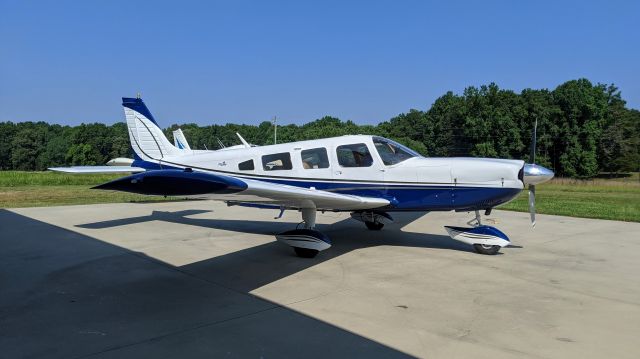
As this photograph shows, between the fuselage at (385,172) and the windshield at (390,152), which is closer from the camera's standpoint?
the fuselage at (385,172)

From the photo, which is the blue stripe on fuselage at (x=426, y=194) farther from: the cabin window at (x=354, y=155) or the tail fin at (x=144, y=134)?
the tail fin at (x=144, y=134)

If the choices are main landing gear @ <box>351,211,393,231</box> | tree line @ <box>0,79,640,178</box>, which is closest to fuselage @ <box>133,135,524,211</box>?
main landing gear @ <box>351,211,393,231</box>

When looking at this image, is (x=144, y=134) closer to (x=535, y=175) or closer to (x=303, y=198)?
(x=303, y=198)

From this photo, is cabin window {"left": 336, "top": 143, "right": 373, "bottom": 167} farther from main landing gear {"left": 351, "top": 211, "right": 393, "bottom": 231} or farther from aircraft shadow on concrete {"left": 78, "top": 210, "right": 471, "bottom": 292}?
main landing gear {"left": 351, "top": 211, "right": 393, "bottom": 231}

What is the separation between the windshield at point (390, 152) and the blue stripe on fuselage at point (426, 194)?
478 mm

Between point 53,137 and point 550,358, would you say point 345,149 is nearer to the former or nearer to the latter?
point 550,358

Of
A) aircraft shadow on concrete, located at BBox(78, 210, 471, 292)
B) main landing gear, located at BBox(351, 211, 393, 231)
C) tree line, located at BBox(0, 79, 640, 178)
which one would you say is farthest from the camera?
tree line, located at BBox(0, 79, 640, 178)

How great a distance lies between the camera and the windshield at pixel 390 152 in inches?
298

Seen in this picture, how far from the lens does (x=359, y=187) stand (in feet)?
25.0

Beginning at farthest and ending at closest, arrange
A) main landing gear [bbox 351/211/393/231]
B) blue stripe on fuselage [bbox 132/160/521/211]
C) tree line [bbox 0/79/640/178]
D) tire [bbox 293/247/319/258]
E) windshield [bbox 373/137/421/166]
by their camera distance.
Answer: tree line [bbox 0/79/640/178] < main landing gear [bbox 351/211/393/231] < windshield [bbox 373/137/421/166] < tire [bbox 293/247/319/258] < blue stripe on fuselage [bbox 132/160/521/211]

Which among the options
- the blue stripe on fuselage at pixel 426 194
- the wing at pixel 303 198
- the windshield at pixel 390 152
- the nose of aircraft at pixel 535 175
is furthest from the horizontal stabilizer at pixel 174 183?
the nose of aircraft at pixel 535 175

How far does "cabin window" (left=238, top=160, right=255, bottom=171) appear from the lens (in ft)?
28.2

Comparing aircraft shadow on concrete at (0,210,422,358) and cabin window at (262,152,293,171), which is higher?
cabin window at (262,152,293,171)

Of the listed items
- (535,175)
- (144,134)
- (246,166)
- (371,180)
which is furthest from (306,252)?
(144,134)
